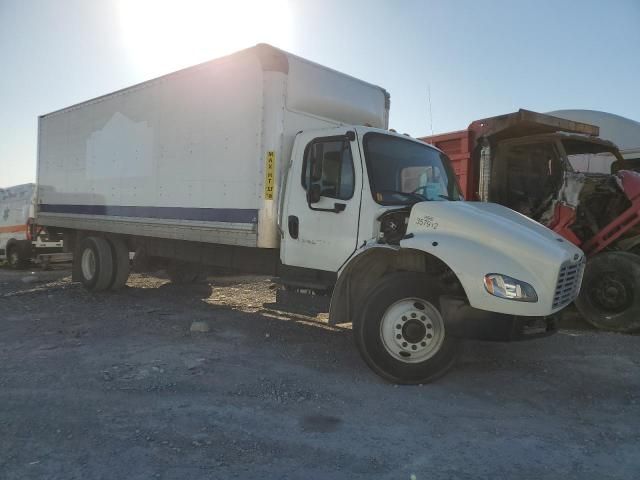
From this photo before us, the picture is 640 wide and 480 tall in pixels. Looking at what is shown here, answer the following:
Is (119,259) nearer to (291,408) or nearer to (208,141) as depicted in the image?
(208,141)

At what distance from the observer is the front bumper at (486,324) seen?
12.8 ft


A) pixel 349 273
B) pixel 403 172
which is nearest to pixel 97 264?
pixel 349 273

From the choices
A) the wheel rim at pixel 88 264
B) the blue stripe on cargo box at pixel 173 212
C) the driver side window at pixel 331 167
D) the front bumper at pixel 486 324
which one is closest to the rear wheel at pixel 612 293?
the front bumper at pixel 486 324

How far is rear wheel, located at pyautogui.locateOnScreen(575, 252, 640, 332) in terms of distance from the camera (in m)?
6.22

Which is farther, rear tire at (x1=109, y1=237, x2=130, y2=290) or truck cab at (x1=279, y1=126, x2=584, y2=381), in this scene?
rear tire at (x1=109, y1=237, x2=130, y2=290)

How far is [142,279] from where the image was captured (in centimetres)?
1085

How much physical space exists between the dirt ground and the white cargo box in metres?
1.39

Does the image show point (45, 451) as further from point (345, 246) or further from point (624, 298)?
point (624, 298)

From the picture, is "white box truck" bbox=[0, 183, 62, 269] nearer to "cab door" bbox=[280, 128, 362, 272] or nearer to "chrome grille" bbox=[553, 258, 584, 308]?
"cab door" bbox=[280, 128, 362, 272]

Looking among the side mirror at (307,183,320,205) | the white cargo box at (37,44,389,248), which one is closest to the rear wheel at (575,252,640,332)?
the white cargo box at (37,44,389,248)

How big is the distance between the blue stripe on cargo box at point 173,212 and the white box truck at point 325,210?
0.03 meters

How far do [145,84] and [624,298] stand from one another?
24.4ft

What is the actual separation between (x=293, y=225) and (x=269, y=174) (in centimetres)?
65

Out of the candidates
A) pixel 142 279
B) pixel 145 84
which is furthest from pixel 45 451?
pixel 142 279
